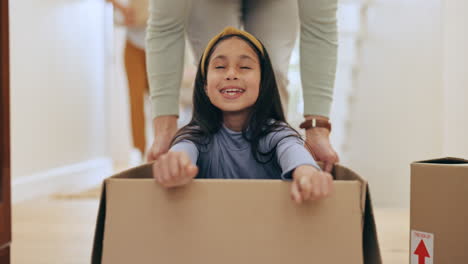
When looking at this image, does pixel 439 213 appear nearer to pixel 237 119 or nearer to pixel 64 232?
pixel 237 119

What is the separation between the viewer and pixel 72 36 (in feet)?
8.07

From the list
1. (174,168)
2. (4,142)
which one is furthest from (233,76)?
(4,142)

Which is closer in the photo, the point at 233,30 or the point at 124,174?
the point at 124,174

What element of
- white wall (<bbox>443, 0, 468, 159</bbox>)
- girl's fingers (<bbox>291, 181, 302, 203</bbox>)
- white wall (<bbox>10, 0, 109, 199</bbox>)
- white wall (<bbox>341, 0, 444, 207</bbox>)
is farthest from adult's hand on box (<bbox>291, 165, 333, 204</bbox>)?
white wall (<bbox>10, 0, 109, 199</bbox>)

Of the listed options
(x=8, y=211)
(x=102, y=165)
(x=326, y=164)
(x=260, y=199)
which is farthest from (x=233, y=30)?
(x=102, y=165)

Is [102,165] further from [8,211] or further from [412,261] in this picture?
[412,261]

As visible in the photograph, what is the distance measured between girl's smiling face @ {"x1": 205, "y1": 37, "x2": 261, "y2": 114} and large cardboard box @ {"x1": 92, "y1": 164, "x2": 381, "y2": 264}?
33cm

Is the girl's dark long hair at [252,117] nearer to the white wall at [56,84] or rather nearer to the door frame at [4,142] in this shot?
the door frame at [4,142]

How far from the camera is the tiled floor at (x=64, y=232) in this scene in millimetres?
1101

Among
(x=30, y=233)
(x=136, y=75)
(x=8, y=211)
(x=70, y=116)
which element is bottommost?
(x=30, y=233)

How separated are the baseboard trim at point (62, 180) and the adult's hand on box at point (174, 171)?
1.46 metres

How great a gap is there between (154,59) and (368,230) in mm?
670

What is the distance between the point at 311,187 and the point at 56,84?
76.5 inches

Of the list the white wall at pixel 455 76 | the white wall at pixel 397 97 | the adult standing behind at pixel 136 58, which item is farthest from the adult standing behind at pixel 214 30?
the adult standing behind at pixel 136 58
